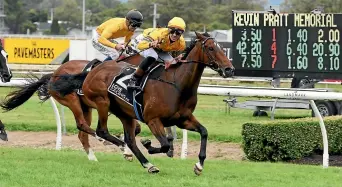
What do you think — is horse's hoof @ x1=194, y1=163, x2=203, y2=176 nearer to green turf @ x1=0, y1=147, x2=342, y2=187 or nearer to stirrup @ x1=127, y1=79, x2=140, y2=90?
green turf @ x1=0, y1=147, x2=342, y2=187

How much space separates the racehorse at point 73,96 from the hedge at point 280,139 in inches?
38.8

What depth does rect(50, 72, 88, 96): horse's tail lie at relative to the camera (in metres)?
9.08

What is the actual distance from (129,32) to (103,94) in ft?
4.24

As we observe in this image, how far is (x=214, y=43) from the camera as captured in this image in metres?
7.33

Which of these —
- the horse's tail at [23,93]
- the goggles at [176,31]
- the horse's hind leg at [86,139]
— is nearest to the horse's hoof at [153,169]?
the goggles at [176,31]

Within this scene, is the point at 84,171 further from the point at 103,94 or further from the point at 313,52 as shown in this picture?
the point at 313,52

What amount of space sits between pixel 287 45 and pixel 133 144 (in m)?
8.42

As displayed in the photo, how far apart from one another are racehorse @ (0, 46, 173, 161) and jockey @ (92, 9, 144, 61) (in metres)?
0.19

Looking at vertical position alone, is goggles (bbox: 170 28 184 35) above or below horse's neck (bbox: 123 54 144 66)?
above

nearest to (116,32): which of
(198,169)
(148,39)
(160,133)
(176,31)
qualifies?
(148,39)

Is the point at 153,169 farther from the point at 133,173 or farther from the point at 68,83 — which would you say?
the point at 68,83

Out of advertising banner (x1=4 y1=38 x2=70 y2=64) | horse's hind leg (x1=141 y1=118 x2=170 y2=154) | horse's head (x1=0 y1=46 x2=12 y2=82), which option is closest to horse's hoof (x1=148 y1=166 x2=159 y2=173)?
horse's hind leg (x1=141 y1=118 x2=170 y2=154)

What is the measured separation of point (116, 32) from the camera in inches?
368

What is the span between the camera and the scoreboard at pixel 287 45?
15.6 metres
